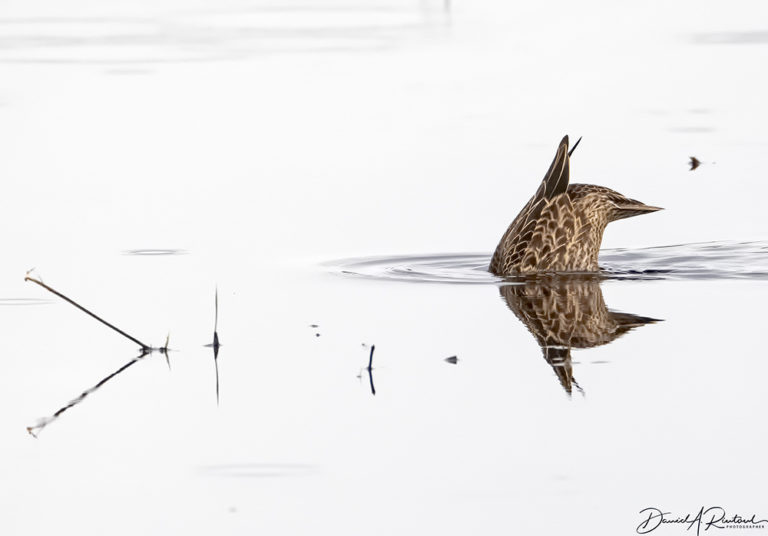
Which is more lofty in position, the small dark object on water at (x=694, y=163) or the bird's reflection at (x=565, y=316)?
the small dark object on water at (x=694, y=163)

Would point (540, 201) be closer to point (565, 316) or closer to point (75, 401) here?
point (565, 316)

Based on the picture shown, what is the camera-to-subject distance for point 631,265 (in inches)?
410

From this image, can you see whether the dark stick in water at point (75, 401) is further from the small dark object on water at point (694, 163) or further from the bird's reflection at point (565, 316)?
the small dark object on water at point (694, 163)

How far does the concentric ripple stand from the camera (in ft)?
31.3

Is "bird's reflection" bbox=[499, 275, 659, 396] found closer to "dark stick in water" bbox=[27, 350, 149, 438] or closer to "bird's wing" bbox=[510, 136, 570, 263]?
"bird's wing" bbox=[510, 136, 570, 263]

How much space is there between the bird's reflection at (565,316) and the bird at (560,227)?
17 centimetres

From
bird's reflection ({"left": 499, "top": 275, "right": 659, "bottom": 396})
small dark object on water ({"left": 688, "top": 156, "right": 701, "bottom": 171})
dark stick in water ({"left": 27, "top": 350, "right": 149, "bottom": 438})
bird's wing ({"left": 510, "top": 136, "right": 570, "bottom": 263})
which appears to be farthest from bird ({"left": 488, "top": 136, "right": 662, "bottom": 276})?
dark stick in water ({"left": 27, "top": 350, "right": 149, "bottom": 438})

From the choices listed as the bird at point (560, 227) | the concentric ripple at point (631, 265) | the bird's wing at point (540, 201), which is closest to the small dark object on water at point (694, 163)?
the concentric ripple at point (631, 265)

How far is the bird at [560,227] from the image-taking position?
32.8ft

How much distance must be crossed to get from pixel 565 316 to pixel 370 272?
6.05ft

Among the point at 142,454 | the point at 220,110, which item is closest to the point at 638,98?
the point at 220,110

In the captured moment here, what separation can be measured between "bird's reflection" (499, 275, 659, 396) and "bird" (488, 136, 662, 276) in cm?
17

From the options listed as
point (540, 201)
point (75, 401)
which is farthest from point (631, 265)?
point (75, 401)

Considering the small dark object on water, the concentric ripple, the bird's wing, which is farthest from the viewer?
the small dark object on water
